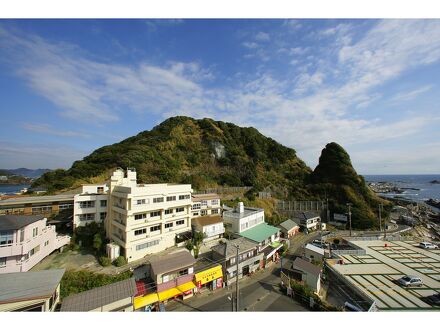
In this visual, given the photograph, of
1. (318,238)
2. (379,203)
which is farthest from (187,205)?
(379,203)

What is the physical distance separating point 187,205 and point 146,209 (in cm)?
548

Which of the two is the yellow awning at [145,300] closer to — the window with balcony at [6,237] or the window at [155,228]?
the window at [155,228]

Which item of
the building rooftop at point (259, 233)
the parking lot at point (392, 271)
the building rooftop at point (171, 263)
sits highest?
the building rooftop at point (171, 263)

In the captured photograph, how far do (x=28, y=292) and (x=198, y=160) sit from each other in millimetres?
46651

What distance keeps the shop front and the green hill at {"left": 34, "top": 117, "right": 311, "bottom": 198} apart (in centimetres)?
2665

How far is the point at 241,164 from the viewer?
2328 inches

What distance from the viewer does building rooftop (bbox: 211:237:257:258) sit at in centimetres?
2024

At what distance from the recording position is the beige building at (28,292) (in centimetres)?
1081

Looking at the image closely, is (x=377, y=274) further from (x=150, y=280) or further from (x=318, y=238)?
(x=150, y=280)

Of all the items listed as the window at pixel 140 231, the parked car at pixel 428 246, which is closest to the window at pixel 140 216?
the window at pixel 140 231

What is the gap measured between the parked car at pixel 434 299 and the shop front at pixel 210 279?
61.1ft

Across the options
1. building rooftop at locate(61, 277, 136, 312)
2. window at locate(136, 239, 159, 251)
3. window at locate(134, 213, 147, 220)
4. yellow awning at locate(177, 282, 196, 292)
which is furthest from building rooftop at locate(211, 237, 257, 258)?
building rooftop at locate(61, 277, 136, 312)

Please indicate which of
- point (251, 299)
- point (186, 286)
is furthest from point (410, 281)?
point (186, 286)

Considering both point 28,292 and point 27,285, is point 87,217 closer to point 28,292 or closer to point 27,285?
point 27,285
